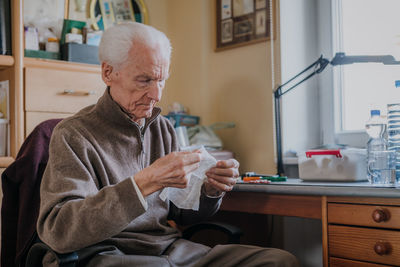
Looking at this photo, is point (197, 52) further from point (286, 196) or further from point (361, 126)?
point (286, 196)

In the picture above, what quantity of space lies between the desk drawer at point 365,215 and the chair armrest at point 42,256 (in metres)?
0.83

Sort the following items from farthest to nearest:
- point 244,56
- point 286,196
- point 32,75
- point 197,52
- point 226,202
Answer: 1. point 197,52
2. point 244,56
3. point 32,75
4. point 226,202
5. point 286,196

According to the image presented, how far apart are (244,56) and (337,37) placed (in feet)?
1.58

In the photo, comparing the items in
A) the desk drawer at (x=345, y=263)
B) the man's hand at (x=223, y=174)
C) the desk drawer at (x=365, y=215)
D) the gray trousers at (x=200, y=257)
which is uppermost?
the man's hand at (x=223, y=174)

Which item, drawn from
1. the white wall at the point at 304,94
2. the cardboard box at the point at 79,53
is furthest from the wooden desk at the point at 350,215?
the cardboard box at the point at 79,53

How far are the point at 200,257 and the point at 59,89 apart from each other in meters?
1.14

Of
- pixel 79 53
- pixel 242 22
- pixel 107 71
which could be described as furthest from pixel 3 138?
pixel 242 22

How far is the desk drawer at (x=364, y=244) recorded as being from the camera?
1.42 metres

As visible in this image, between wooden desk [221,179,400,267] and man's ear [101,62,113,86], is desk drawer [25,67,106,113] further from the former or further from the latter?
wooden desk [221,179,400,267]

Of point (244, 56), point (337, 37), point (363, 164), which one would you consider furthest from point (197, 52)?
point (363, 164)

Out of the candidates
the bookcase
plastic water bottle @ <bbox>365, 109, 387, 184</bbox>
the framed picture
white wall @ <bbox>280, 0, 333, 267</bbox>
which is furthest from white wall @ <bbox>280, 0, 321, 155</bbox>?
the bookcase

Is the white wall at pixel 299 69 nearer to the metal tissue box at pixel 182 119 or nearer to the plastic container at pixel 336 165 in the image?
the plastic container at pixel 336 165

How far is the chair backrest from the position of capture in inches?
62.0

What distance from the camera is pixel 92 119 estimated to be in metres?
1.58
